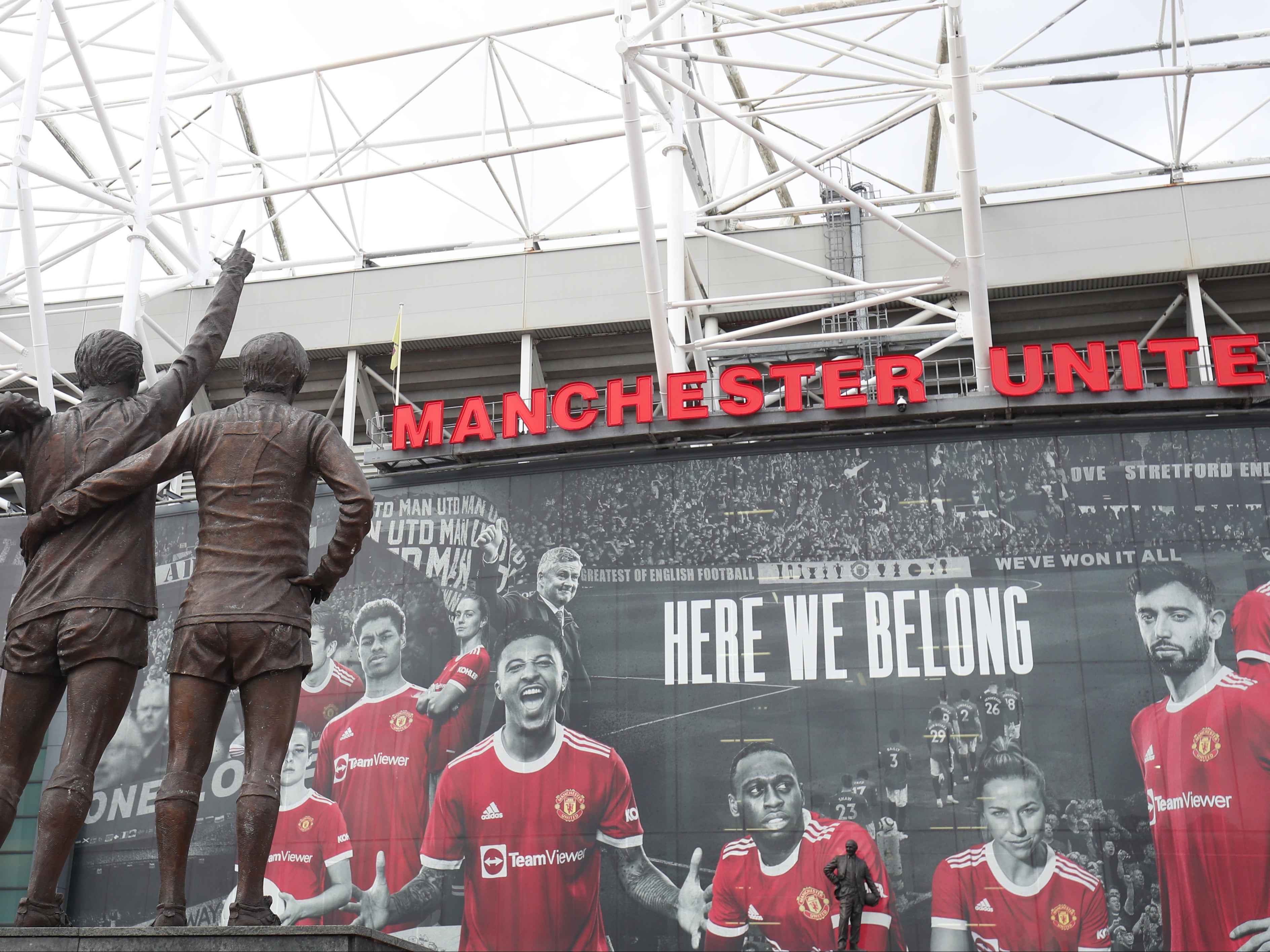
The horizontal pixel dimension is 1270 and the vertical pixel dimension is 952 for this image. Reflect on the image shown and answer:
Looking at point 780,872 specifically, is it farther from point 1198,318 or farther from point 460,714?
point 1198,318

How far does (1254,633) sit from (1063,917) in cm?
627

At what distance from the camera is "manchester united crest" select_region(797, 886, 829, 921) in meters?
21.2

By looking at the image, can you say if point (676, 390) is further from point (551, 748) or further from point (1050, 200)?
point (1050, 200)

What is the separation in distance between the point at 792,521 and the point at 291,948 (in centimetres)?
1933

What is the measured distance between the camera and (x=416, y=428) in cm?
2608

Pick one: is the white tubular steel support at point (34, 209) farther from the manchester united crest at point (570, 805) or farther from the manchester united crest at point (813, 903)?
the manchester united crest at point (813, 903)

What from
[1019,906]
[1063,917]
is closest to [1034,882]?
[1019,906]

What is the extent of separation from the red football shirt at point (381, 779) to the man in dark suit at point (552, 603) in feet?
5.53

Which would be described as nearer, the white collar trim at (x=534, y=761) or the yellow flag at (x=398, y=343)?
the white collar trim at (x=534, y=761)

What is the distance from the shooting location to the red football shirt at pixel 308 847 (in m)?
23.5

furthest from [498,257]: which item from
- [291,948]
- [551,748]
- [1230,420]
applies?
[291,948]

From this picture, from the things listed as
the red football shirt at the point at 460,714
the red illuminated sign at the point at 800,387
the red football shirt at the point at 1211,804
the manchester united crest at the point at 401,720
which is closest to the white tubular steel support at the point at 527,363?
the red illuminated sign at the point at 800,387

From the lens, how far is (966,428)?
23.9 meters

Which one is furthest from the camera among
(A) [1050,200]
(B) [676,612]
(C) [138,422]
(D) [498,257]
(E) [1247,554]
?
(D) [498,257]
